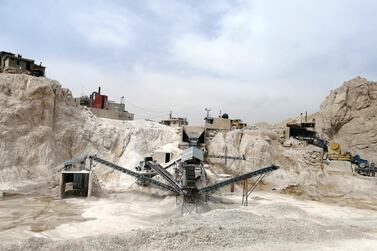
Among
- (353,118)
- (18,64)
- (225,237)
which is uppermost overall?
(18,64)

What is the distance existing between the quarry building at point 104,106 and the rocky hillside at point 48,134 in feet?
14.1

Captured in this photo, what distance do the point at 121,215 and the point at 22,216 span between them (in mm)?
6132

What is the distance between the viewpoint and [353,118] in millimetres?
61031

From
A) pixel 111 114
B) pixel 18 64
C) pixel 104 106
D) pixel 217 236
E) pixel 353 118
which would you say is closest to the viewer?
pixel 217 236

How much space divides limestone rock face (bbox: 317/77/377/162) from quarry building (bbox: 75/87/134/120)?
33.2m

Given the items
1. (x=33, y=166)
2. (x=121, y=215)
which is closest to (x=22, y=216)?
(x=121, y=215)

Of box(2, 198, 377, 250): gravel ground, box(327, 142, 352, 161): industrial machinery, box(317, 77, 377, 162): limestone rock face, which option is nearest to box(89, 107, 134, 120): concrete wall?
box(327, 142, 352, 161): industrial machinery

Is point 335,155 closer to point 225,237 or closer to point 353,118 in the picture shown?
point 353,118

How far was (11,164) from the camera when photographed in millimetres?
31969

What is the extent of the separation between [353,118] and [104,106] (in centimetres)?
4433

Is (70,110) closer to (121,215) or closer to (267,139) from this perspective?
(121,215)

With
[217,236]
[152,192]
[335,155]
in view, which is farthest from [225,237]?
[335,155]

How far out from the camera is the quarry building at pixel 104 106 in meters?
48.8

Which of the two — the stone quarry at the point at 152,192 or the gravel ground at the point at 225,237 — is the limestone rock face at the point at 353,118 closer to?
the stone quarry at the point at 152,192
